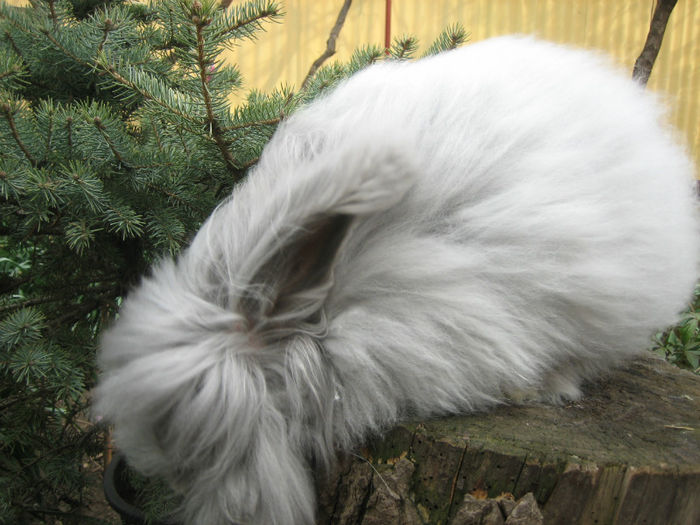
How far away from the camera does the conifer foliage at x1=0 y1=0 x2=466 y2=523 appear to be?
1.43 metres

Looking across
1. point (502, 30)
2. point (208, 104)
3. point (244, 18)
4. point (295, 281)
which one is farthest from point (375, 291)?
point (502, 30)

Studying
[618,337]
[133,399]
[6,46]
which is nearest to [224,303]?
[133,399]

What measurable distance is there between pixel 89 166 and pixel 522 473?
3.85 ft

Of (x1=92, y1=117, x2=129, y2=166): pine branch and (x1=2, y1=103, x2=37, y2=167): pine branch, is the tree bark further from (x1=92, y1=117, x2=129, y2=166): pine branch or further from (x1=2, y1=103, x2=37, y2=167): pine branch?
(x1=2, y1=103, x2=37, y2=167): pine branch

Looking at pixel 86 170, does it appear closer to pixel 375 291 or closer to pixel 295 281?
pixel 295 281

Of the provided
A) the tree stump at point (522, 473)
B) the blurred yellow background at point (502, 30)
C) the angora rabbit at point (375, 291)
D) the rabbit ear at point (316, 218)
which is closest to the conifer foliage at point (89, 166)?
the angora rabbit at point (375, 291)

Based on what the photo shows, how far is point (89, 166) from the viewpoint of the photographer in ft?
4.72

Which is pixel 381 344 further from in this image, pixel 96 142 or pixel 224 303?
pixel 96 142

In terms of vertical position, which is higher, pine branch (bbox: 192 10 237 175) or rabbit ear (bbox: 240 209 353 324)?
pine branch (bbox: 192 10 237 175)

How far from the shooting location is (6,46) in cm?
179

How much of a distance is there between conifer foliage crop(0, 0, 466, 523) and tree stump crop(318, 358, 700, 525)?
75 cm

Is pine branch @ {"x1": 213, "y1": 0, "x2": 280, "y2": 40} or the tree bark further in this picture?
the tree bark

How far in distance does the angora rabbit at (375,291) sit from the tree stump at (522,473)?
0.19ft

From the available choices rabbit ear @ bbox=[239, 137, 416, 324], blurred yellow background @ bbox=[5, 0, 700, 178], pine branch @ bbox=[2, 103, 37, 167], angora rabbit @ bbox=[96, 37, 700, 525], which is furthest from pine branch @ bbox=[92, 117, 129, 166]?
blurred yellow background @ bbox=[5, 0, 700, 178]
